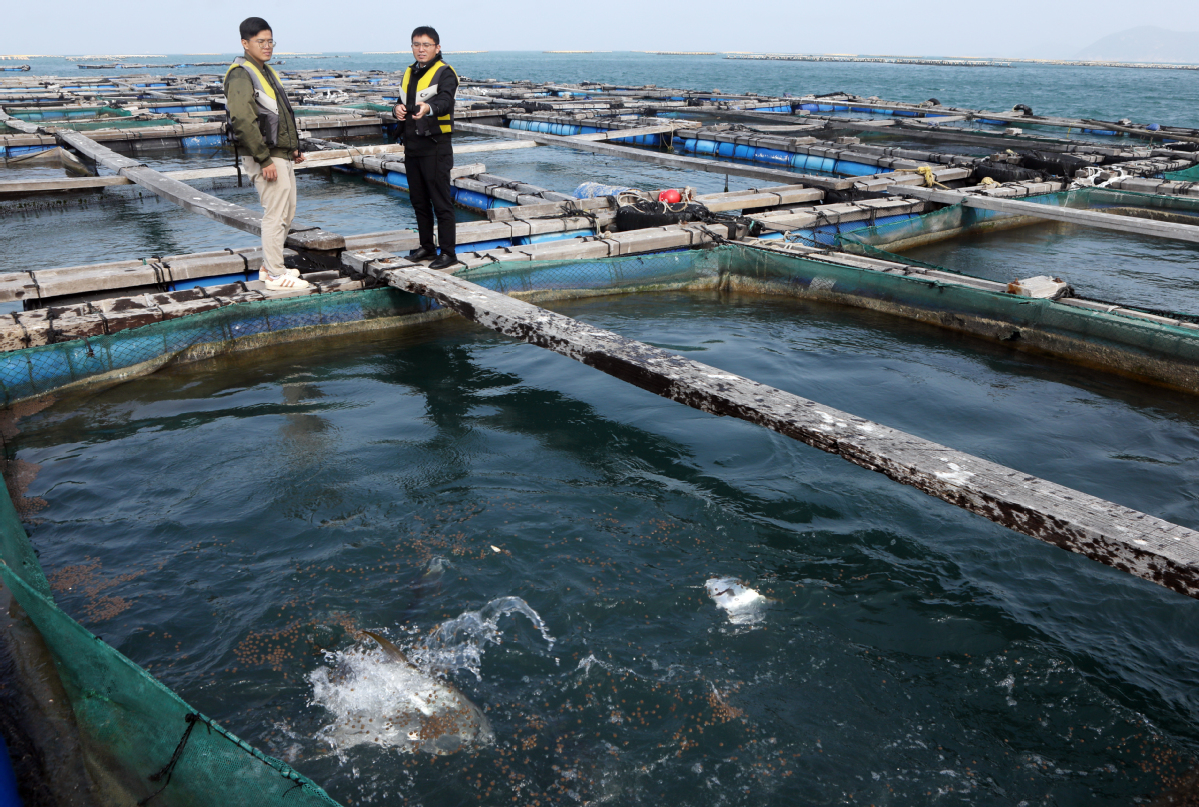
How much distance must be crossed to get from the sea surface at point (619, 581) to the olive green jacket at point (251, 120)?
1.76m

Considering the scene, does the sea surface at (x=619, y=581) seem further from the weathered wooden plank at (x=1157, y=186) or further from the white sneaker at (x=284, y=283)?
the weathered wooden plank at (x=1157, y=186)

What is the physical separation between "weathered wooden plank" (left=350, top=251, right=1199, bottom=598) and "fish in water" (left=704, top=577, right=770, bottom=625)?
845 millimetres

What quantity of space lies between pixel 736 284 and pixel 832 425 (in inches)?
214

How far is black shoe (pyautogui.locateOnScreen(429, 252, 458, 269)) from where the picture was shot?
7.21 meters

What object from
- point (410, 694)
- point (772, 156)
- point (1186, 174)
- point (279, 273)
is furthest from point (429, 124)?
point (1186, 174)

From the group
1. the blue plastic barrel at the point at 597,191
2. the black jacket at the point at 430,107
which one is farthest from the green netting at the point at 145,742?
the blue plastic barrel at the point at 597,191

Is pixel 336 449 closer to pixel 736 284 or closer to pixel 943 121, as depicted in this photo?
pixel 736 284

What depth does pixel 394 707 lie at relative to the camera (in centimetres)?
314

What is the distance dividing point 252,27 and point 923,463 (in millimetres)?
5824

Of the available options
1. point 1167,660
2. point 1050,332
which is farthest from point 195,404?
point 1050,332

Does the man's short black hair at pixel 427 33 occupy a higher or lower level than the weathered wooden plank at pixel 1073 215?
higher

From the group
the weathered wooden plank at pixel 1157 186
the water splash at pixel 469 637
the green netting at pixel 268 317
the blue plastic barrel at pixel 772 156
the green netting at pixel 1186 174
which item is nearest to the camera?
the water splash at pixel 469 637

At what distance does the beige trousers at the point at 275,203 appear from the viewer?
6.38 m

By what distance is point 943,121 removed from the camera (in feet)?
79.6
